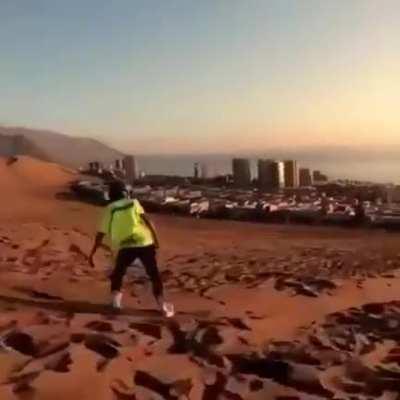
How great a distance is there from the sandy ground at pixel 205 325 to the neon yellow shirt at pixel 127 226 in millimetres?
701

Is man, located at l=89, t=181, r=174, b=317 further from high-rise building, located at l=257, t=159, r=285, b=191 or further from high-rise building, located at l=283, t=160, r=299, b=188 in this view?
high-rise building, located at l=283, t=160, r=299, b=188

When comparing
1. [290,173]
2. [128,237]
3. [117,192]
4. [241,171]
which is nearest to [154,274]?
[128,237]

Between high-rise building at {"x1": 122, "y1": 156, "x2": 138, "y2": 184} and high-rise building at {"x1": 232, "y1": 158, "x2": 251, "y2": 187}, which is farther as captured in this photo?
high-rise building at {"x1": 122, "y1": 156, "x2": 138, "y2": 184}

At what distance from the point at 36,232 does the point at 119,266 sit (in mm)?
5394

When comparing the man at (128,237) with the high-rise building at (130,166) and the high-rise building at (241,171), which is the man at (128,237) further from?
the high-rise building at (130,166)

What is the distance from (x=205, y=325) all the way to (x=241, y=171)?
56.1ft

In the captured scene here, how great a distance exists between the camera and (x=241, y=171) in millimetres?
23219

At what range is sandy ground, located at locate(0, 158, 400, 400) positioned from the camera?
5.02 m

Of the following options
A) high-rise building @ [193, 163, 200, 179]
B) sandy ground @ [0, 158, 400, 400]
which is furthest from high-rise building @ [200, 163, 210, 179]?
sandy ground @ [0, 158, 400, 400]

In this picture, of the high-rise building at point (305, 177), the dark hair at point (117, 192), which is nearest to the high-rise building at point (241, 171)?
the high-rise building at point (305, 177)

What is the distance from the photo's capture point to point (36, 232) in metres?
12.1

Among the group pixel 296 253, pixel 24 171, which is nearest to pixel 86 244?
pixel 296 253

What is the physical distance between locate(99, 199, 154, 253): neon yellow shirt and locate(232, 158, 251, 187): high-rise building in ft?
51.9

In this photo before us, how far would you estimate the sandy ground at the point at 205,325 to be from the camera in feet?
16.5
